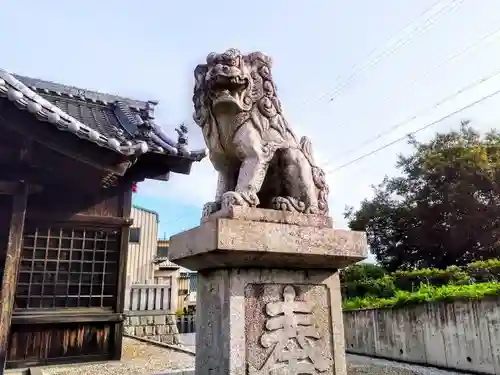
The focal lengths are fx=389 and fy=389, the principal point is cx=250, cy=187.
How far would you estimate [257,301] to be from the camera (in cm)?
246

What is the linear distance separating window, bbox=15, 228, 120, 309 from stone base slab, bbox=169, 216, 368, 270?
473 centimetres

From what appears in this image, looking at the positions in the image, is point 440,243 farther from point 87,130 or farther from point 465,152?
point 87,130

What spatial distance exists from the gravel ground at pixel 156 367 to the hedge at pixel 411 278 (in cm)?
323

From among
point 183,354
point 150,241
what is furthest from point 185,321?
point 183,354

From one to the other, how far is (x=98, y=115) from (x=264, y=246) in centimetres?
770

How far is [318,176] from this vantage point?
120 inches

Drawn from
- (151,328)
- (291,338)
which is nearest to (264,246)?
(291,338)

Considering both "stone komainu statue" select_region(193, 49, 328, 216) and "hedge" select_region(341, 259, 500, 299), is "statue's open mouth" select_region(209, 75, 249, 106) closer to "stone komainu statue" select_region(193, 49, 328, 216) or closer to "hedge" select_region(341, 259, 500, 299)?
"stone komainu statue" select_region(193, 49, 328, 216)

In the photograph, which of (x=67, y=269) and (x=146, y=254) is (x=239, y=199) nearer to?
(x=67, y=269)

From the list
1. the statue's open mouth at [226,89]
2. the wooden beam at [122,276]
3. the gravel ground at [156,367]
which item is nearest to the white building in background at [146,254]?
the wooden beam at [122,276]

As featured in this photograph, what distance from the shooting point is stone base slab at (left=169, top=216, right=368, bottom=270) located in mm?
2262

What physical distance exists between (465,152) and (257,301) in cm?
1933

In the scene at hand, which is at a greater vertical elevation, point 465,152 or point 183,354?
point 465,152

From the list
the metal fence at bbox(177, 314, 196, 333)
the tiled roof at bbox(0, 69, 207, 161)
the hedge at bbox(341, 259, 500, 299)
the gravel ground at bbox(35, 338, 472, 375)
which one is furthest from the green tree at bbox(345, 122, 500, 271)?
the tiled roof at bbox(0, 69, 207, 161)
